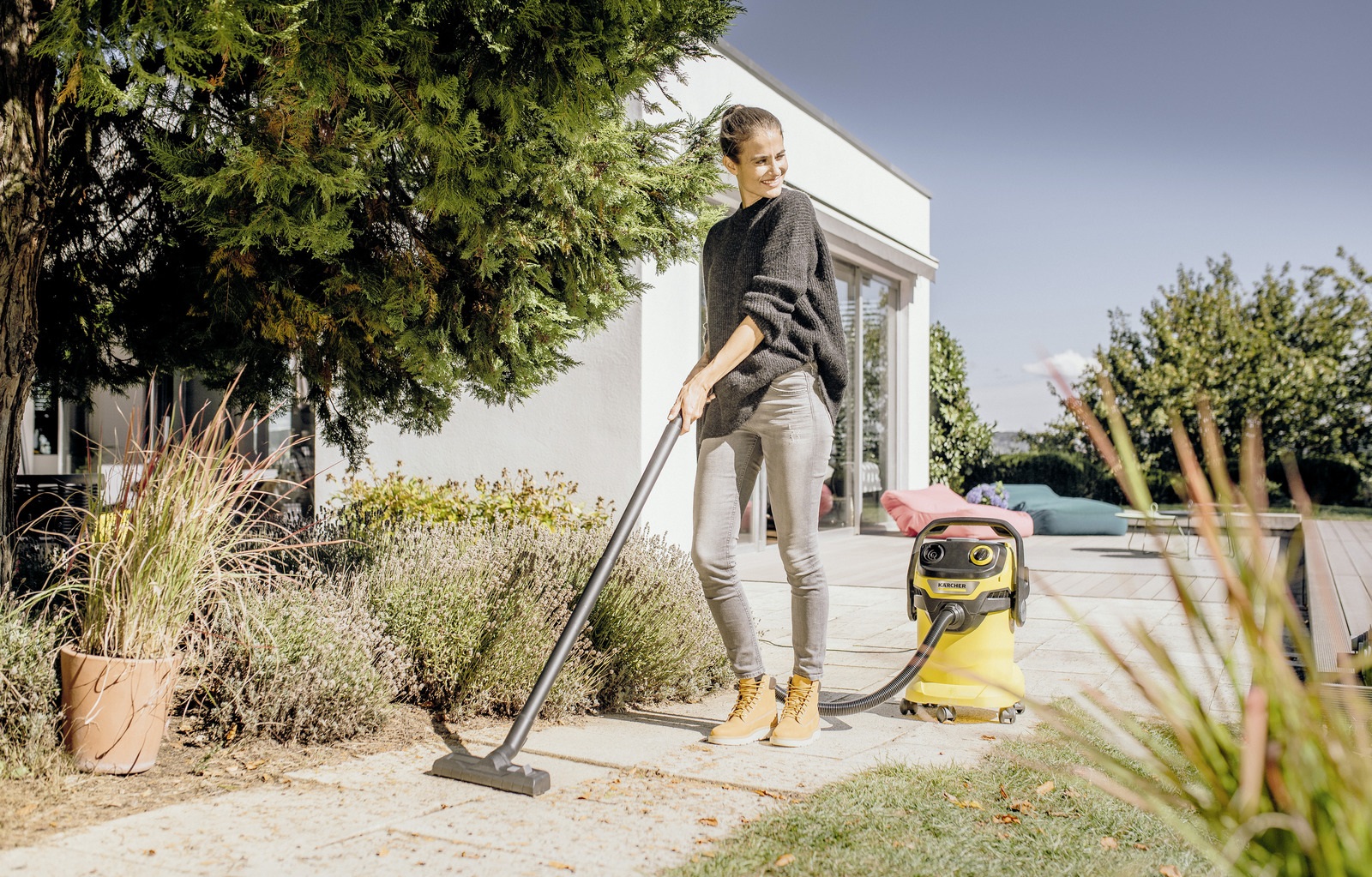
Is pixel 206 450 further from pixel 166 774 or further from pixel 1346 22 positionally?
pixel 1346 22

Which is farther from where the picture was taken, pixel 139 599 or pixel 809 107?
pixel 809 107

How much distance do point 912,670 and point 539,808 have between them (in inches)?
54.6

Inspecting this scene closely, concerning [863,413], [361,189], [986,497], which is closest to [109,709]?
[361,189]

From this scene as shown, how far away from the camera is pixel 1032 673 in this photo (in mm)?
4344

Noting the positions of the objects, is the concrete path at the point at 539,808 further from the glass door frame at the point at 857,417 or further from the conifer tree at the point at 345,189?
the glass door frame at the point at 857,417

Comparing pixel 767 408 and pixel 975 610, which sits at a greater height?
pixel 767 408

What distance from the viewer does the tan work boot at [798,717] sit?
314cm

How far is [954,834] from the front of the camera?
7.63 feet

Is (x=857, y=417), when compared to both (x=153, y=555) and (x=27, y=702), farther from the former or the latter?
(x=27, y=702)

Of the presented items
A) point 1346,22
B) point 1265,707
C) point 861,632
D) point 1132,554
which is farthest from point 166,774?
point 1346,22

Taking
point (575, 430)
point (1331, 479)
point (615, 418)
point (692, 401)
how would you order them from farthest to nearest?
point (1331, 479), point (575, 430), point (615, 418), point (692, 401)

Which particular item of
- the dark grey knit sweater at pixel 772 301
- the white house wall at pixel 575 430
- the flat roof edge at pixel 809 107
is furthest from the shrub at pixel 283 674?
the flat roof edge at pixel 809 107

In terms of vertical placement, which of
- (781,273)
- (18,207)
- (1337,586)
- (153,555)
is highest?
(18,207)

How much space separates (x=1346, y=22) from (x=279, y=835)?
10.8 m
